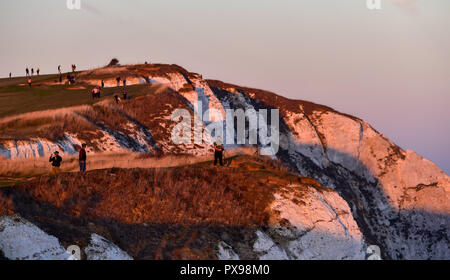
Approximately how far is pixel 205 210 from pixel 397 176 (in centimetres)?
6256

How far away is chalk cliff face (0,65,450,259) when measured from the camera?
7781 cm

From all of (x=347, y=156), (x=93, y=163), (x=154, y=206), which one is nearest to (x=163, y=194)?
(x=154, y=206)

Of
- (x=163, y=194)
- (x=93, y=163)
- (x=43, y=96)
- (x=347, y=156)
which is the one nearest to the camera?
(x=163, y=194)

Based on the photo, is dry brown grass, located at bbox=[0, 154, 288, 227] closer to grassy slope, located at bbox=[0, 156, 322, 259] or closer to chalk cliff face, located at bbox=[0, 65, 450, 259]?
grassy slope, located at bbox=[0, 156, 322, 259]

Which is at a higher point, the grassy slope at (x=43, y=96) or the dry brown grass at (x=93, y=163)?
the grassy slope at (x=43, y=96)

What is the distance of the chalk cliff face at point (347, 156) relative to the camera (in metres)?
77.8

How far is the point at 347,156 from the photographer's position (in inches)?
3693

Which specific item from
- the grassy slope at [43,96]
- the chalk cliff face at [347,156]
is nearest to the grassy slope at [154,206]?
the chalk cliff face at [347,156]

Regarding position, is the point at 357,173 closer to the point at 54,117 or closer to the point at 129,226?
the point at 54,117

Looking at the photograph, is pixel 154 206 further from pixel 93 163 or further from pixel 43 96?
pixel 43 96

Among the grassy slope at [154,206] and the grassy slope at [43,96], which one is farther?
the grassy slope at [43,96]

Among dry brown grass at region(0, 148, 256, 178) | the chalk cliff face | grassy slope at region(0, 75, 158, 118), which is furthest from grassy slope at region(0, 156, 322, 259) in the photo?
grassy slope at region(0, 75, 158, 118)

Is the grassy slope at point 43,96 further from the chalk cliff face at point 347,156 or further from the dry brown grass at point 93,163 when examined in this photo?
the dry brown grass at point 93,163

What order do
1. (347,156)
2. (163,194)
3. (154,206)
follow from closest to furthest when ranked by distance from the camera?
(154,206) < (163,194) < (347,156)
